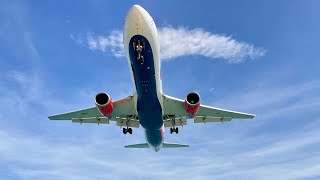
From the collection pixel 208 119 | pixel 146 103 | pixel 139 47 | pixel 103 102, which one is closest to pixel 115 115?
pixel 103 102

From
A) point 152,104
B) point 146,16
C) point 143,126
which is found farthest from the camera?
point 143,126

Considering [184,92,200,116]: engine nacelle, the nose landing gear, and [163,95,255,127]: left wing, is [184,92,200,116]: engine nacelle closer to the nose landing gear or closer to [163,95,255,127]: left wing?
[163,95,255,127]: left wing

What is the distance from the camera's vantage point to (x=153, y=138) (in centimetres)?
3800

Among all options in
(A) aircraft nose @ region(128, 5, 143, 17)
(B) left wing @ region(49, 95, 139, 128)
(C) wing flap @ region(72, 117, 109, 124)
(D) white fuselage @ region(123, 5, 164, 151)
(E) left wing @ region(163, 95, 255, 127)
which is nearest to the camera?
(A) aircraft nose @ region(128, 5, 143, 17)

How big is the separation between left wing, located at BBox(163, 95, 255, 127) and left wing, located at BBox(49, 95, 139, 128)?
309 cm

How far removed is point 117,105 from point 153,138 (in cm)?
499

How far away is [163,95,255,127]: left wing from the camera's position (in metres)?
35.6

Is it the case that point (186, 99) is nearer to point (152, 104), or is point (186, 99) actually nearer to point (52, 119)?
point (152, 104)

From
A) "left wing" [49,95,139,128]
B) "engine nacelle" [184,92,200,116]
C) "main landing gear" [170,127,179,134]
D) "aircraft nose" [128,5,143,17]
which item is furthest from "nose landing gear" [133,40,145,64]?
"main landing gear" [170,127,179,134]

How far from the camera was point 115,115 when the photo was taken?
37.0 meters

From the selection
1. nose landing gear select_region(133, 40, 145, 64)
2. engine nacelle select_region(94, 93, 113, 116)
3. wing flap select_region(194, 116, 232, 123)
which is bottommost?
engine nacelle select_region(94, 93, 113, 116)

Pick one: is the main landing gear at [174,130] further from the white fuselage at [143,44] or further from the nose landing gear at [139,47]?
the nose landing gear at [139,47]

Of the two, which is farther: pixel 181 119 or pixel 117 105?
pixel 181 119

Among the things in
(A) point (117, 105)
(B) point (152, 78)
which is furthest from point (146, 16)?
(A) point (117, 105)
